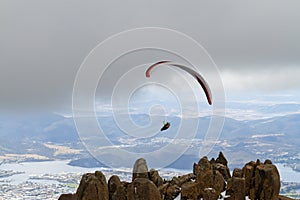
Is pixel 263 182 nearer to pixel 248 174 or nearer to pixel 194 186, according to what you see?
pixel 248 174

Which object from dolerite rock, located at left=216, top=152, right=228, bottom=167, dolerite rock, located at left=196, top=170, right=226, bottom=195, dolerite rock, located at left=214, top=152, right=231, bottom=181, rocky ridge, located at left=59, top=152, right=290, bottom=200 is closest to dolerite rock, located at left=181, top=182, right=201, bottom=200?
rocky ridge, located at left=59, top=152, right=290, bottom=200

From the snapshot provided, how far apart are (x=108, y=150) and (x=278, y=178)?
481 inches

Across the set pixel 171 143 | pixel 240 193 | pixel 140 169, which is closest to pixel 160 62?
pixel 171 143

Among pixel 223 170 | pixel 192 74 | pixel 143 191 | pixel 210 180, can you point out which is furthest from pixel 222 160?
pixel 143 191

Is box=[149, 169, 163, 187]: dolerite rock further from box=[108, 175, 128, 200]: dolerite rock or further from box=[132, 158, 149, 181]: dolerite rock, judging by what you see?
box=[108, 175, 128, 200]: dolerite rock

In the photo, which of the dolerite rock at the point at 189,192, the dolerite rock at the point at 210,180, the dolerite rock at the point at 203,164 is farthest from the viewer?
the dolerite rock at the point at 203,164

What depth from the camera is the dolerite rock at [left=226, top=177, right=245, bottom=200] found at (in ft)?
91.7

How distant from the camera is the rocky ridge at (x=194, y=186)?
26.4m

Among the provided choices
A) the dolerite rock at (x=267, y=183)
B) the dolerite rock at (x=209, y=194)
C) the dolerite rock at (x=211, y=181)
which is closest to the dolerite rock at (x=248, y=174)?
the dolerite rock at (x=267, y=183)

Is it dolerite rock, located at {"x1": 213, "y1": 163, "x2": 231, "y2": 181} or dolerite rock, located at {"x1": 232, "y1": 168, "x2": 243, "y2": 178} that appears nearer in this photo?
dolerite rock, located at {"x1": 232, "y1": 168, "x2": 243, "y2": 178}

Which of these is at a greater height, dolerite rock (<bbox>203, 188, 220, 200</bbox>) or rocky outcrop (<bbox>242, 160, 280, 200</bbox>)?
rocky outcrop (<bbox>242, 160, 280, 200</bbox>)

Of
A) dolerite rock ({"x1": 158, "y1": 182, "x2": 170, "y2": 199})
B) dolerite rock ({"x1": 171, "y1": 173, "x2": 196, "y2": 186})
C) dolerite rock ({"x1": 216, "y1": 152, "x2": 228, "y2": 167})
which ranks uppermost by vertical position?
dolerite rock ({"x1": 216, "y1": 152, "x2": 228, "y2": 167})

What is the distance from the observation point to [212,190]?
2734 cm

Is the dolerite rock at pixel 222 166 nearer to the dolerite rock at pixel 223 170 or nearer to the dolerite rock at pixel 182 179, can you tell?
the dolerite rock at pixel 223 170
